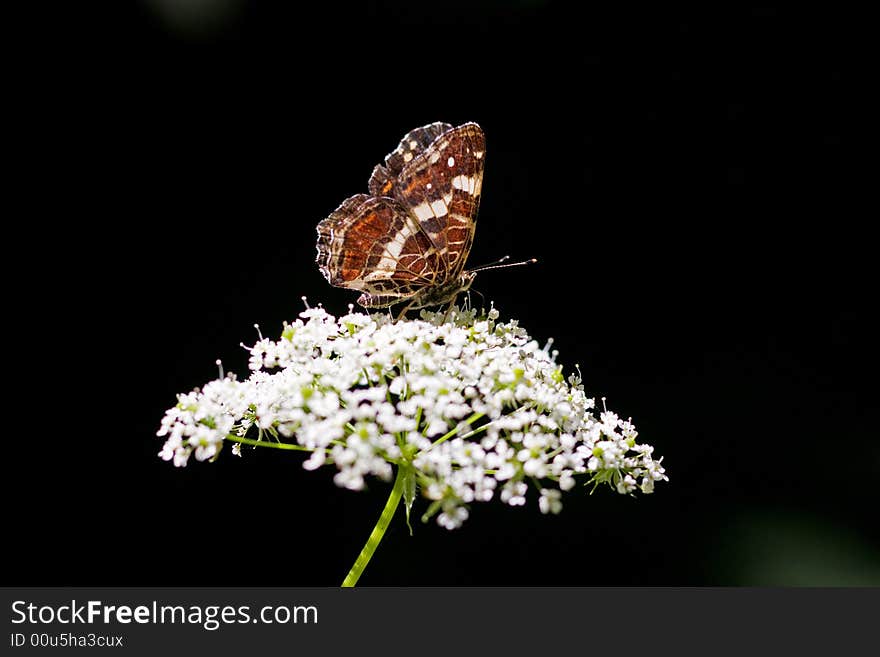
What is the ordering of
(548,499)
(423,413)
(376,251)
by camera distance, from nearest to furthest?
(548,499), (423,413), (376,251)

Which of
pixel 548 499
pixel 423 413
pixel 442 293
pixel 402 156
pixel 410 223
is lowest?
pixel 548 499

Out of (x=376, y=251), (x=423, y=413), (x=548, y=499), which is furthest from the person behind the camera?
(x=376, y=251)

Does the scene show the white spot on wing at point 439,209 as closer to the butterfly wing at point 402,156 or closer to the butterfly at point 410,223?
the butterfly at point 410,223

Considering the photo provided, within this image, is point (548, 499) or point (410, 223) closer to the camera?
point (548, 499)

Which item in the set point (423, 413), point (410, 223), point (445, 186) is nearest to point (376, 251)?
point (410, 223)

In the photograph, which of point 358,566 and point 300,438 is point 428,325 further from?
point 358,566

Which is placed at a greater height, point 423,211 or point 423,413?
point 423,211

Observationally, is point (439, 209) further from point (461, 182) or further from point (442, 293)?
point (442, 293)
